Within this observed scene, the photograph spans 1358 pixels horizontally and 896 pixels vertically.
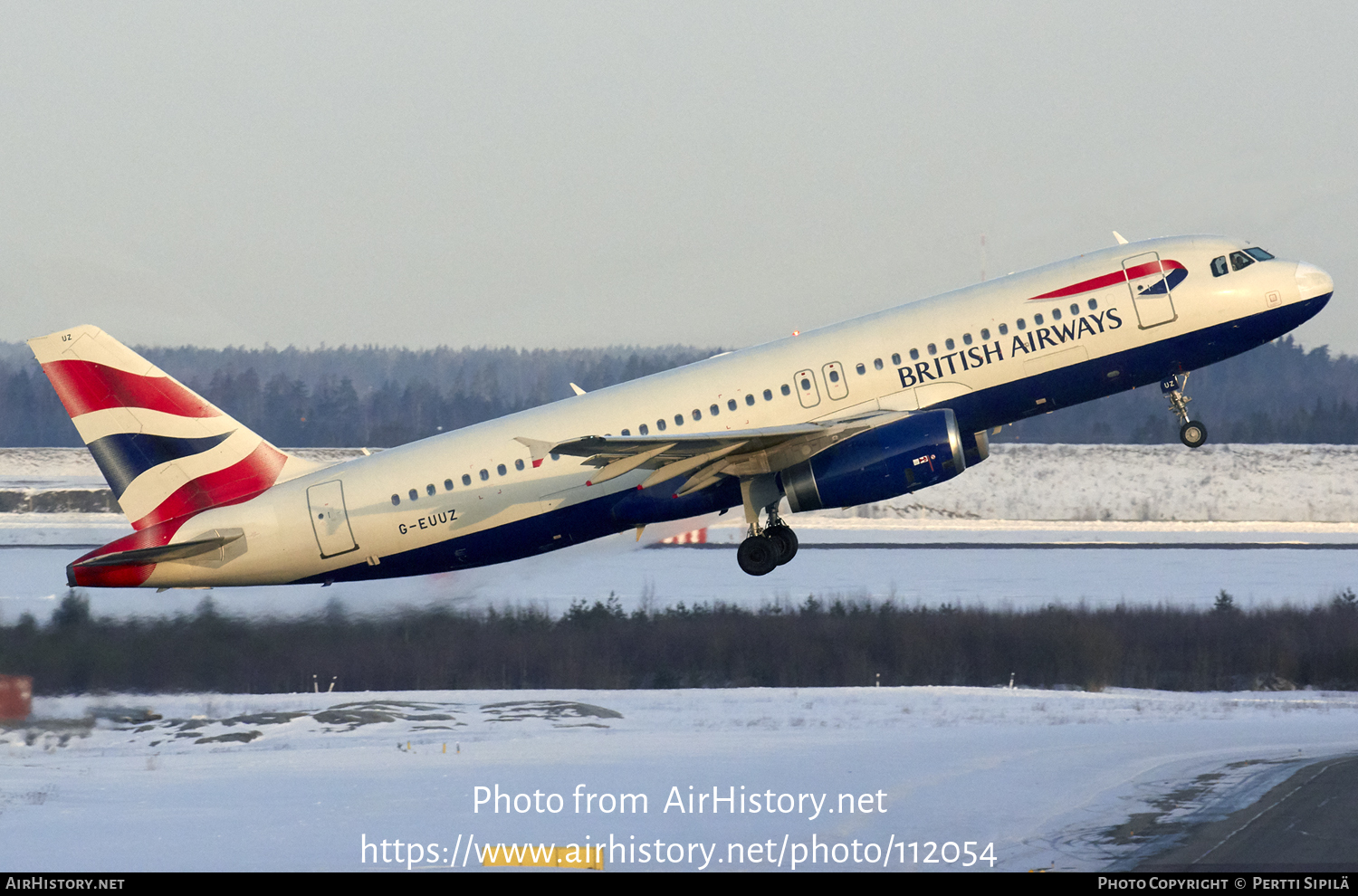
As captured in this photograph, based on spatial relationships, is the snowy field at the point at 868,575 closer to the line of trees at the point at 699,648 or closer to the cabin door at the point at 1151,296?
the line of trees at the point at 699,648

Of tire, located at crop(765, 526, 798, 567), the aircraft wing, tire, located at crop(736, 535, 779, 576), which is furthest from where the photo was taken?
tire, located at crop(765, 526, 798, 567)

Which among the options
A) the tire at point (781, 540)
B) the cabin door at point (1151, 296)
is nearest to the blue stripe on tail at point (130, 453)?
the tire at point (781, 540)

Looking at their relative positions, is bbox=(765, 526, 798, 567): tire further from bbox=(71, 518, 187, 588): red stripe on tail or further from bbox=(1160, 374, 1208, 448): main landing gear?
bbox=(71, 518, 187, 588): red stripe on tail

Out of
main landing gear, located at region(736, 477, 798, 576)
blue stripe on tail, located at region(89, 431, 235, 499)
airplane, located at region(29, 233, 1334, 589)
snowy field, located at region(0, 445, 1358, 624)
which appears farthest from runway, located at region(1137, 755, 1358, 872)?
blue stripe on tail, located at region(89, 431, 235, 499)

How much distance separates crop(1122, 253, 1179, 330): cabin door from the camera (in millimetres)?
29328

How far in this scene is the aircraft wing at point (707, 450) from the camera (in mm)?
26953

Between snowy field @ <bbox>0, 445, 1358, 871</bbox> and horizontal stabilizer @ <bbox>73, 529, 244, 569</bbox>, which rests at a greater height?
horizontal stabilizer @ <bbox>73, 529, 244, 569</bbox>

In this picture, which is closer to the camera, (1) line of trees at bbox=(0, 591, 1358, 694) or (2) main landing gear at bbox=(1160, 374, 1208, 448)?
(2) main landing gear at bbox=(1160, 374, 1208, 448)

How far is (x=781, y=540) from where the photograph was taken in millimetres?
30656

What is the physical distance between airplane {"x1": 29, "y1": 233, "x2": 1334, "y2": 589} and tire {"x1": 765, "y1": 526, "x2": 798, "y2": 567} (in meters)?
0.04

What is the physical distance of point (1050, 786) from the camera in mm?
35781

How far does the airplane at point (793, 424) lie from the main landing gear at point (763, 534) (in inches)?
1.7

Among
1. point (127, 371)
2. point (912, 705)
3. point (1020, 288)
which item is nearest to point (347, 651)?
point (127, 371)

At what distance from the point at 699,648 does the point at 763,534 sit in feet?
52.3
